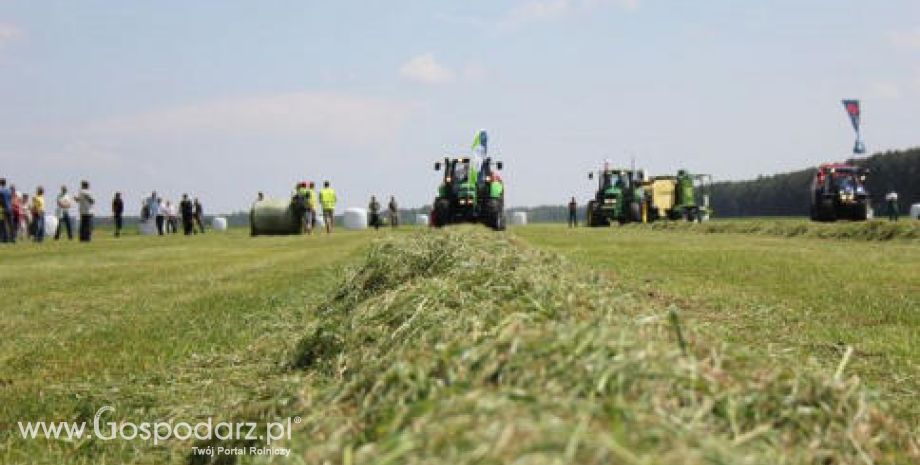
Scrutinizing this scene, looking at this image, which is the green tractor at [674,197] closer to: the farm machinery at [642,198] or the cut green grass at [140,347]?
the farm machinery at [642,198]

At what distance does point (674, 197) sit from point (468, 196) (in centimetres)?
2079

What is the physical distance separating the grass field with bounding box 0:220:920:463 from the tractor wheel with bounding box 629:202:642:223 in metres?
28.2

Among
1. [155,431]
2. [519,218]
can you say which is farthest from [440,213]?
[519,218]

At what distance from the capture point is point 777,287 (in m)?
9.59

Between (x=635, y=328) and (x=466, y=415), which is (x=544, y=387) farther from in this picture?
(x=635, y=328)

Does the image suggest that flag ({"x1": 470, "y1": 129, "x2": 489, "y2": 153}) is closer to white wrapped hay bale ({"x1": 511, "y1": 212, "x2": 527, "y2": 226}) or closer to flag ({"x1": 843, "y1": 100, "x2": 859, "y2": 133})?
flag ({"x1": 843, "y1": 100, "x2": 859, "y2": 133})

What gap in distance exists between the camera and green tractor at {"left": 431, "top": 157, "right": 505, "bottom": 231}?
27.7m

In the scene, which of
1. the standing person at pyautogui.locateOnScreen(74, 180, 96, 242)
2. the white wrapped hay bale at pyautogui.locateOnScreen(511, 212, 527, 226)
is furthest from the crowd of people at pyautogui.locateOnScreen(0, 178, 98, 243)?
the white wrapped hay bale at pyautogui.locateOnScreen(511, 212, 527, 226)

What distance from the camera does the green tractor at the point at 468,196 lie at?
27.7m

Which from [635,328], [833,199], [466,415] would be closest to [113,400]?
[635,328]

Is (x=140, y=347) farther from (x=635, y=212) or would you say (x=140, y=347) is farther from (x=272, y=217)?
(x=635, y=212)

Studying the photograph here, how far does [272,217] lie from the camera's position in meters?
31.6

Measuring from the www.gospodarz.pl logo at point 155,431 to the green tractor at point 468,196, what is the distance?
23.2 meters

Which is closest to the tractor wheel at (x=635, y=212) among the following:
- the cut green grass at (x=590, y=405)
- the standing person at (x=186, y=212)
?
the standing person at (x=186, y=212)
